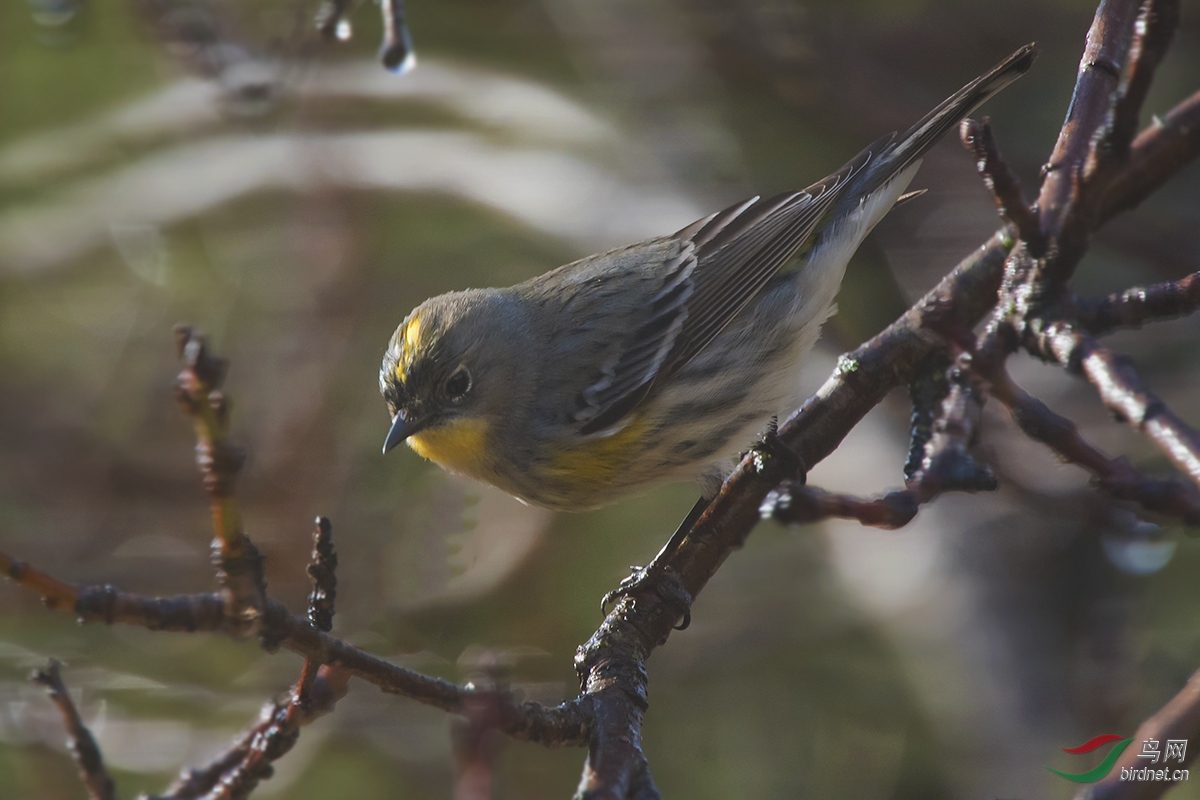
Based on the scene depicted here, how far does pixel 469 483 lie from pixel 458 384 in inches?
104

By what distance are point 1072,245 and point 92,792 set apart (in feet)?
6.84

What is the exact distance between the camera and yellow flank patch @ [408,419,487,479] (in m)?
3.59

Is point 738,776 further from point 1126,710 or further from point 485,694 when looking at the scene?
point 485,694

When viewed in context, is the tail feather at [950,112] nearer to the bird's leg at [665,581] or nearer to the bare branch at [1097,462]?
the bird's leg at [665,581]

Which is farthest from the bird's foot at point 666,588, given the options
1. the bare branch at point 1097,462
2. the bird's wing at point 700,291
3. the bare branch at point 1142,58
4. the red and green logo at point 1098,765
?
the bare branch at point 1142,58

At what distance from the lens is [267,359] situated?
23.0 feet

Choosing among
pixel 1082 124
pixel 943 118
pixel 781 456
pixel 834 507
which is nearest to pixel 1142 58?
pixel 1082 124

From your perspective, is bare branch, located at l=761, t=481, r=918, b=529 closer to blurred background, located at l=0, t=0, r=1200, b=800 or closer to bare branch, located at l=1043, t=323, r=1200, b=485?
bare branch, located at l=1043, t=323, r=1200, b=485

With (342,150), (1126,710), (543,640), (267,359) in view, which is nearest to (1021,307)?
(1126,710)

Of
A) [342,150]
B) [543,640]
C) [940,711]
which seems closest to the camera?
[940,711]

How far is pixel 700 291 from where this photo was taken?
407cm

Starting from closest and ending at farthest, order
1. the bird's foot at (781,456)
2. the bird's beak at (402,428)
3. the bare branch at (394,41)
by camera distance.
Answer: the bare branch at (394,41) < the bird's foot at (781,456) < the bird's beak at (402,428)

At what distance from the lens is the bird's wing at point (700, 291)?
3.74 m

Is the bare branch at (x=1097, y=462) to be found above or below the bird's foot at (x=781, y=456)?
below
